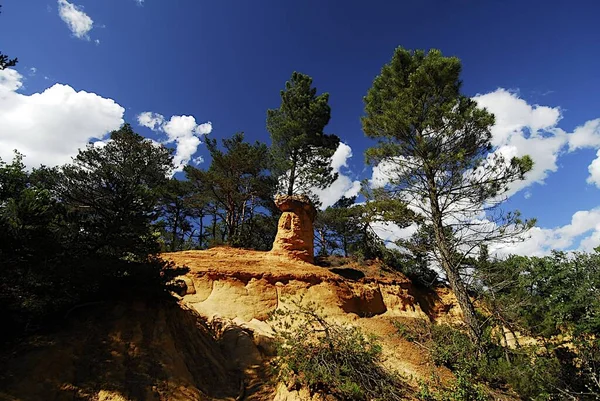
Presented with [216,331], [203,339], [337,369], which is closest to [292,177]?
[216,331]

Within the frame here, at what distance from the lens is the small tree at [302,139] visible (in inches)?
945

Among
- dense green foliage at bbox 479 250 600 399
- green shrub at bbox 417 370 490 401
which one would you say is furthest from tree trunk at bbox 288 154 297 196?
green shrub at bbox 417 370 490 401

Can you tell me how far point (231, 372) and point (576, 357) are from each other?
610 inches

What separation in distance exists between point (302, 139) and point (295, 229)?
8.59 meters

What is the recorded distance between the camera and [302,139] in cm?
2355

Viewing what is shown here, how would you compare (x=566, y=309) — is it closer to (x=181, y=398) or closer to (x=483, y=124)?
(x=483, y=124)

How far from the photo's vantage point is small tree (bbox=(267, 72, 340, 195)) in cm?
2400

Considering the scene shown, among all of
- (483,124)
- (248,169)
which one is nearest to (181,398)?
(483,124)

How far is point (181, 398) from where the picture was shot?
663 centimetres

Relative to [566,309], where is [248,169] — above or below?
above

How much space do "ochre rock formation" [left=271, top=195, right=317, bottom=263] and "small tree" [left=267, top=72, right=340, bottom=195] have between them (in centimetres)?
485

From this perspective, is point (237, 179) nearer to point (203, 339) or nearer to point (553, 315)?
point (203, 339)

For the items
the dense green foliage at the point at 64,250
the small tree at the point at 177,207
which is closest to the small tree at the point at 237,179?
the small tree at the point at 177,207

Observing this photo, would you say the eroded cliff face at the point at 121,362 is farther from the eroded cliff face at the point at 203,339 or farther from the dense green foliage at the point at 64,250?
the dense green foliage at the point at 64,250
